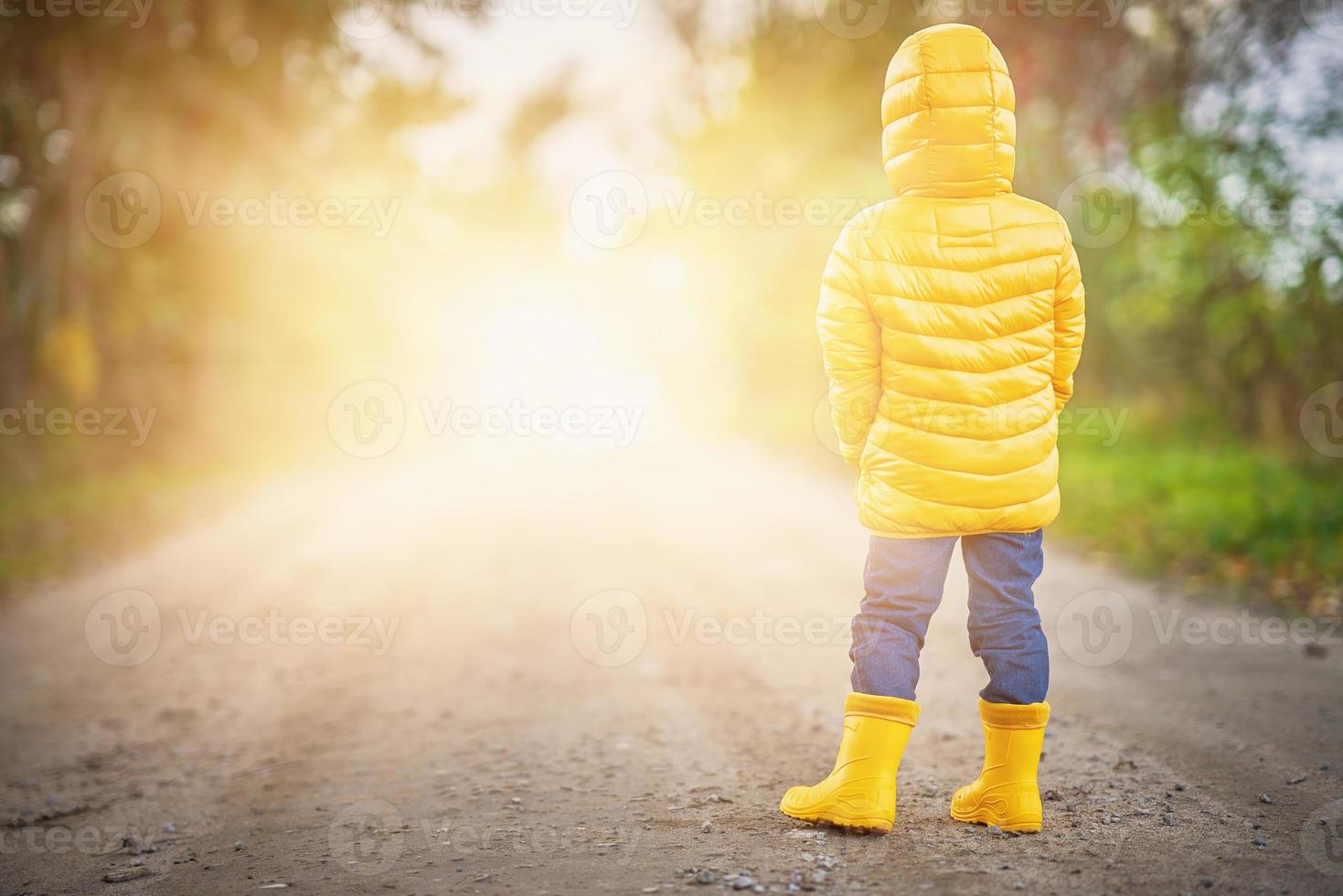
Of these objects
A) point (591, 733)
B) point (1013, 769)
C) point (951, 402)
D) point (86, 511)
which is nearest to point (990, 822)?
point (1013, 769)

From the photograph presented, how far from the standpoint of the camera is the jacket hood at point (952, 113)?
2836mm

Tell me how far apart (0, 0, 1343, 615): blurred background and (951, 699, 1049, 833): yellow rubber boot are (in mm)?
4122

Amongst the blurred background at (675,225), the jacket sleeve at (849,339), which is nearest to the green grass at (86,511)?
the blurred background at (675,225)

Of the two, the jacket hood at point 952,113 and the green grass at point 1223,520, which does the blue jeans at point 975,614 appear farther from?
the green grass at point 1223,520

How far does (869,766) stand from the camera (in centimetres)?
292

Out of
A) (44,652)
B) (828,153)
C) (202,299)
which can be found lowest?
(44,652)

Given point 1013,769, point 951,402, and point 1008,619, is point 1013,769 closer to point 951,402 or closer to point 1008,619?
point 1008,619

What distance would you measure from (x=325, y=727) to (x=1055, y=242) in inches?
143

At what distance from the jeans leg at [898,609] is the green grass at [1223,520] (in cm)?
434

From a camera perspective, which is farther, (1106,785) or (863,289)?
(1106,785)

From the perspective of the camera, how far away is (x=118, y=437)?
18.0 metres

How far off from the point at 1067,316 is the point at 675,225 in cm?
2405

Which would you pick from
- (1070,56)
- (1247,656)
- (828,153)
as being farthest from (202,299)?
(1247,656)

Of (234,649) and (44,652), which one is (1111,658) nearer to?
(234,649)
